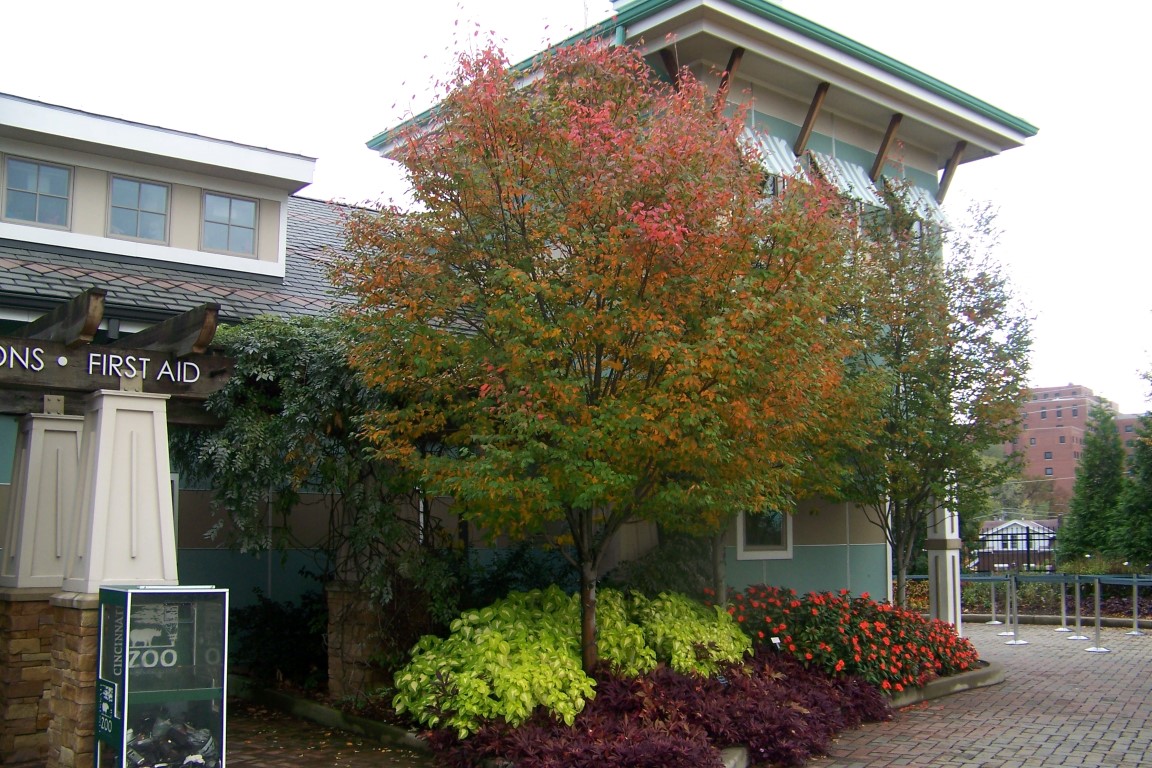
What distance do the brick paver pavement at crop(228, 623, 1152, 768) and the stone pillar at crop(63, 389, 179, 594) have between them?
6.41 feet

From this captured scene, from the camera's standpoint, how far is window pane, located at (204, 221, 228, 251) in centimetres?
1402

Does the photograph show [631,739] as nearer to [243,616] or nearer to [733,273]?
[733,273]

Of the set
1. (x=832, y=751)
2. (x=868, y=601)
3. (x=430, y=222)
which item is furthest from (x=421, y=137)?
(x=868, y=601)

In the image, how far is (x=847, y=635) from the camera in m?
11.7

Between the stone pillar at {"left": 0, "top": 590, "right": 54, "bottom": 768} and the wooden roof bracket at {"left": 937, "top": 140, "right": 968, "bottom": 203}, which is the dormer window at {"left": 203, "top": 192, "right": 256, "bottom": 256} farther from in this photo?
the wooden roof bracket at {"left": 937, "top": 140, "right": 968, "bottom": 203}

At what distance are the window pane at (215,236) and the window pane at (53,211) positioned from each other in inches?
65.0

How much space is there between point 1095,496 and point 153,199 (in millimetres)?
22964

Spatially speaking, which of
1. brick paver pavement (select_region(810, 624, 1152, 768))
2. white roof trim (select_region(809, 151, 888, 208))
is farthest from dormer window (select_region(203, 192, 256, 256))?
brick paver pavement (select_region(810, 624, 1152, 768))

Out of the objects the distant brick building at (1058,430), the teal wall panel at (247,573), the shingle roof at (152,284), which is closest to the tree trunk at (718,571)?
the teal wall panel at (247,573)

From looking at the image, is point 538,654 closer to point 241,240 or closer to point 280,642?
point 280,642

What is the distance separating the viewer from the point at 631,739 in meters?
8.37

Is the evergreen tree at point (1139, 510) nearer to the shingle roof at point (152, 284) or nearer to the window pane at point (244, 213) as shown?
the shingle roof at point (152, 284)

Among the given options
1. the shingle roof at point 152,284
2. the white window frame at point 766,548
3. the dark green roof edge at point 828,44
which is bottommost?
the white window frame at point 766,548

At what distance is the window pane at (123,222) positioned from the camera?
13.4m
